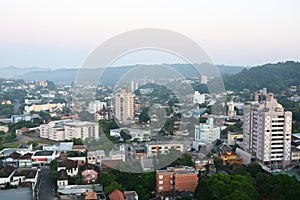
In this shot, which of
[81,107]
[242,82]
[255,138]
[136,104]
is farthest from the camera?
[242,82]

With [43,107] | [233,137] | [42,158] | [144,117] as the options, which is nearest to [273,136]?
[233,137]

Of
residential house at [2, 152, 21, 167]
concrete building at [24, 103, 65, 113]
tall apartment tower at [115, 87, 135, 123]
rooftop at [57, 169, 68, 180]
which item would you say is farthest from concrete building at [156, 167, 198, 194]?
concrete building at [24, 103, 65, 113]

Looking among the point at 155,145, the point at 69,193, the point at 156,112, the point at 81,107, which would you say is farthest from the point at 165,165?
the point at 81,107

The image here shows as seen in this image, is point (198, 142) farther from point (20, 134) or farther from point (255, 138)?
point (20, 134)

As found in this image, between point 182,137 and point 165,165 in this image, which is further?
point 182,137

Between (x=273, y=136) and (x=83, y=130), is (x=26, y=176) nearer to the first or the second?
(x=83, y=130)

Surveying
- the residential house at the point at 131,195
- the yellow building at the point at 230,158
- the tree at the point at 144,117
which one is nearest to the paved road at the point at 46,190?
the residential house at the point at 131,195

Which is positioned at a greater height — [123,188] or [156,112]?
[156,112]
